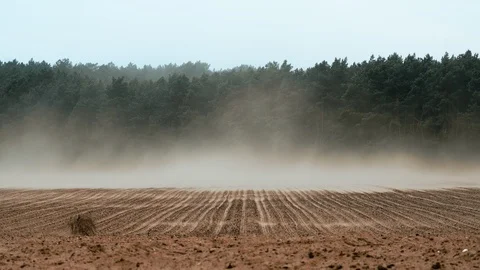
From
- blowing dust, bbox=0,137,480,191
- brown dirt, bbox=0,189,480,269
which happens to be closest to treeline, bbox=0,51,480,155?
blowing dust, bbox=0,137,480,191

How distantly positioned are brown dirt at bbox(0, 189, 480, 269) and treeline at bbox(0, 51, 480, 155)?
36.5 m

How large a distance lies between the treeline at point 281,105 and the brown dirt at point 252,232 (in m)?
36.5

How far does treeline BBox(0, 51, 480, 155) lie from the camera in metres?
66.2

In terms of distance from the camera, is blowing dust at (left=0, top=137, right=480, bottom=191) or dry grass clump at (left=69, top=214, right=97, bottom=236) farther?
blowing dust at (left=0, top=137, right=480, bottom=191)

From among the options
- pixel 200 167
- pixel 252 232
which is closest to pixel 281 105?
pixel 200 167

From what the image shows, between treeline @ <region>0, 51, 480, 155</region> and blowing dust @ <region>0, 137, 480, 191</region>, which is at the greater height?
treeline @ <region>0, 51, 480, 155</region>

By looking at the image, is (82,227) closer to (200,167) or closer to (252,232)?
(252,232)

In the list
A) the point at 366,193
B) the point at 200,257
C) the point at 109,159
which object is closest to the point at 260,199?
the point at 366,193

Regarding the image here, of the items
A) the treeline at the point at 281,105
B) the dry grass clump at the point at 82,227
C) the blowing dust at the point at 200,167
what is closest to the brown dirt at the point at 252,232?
the dry grass clump at the point at 82,227

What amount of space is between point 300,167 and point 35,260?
63.2m

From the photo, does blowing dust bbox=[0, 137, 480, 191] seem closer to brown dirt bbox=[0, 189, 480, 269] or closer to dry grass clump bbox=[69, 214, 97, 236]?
brown dirt bbox=[0, 189, 480, 269]

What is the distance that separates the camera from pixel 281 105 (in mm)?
82625

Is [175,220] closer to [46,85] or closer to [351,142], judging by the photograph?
[351,142]

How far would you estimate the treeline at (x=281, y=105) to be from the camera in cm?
6625
